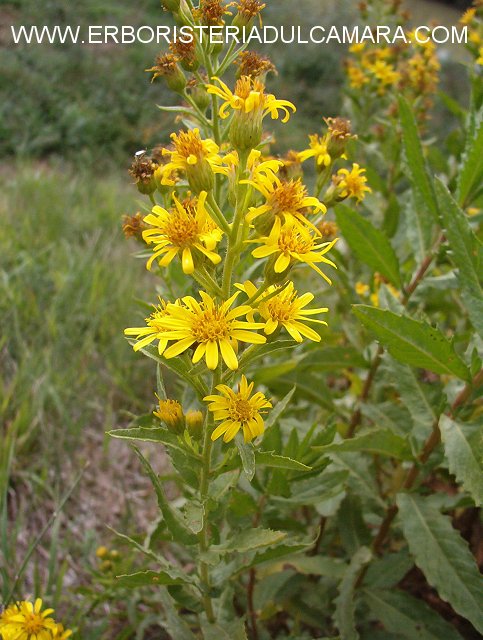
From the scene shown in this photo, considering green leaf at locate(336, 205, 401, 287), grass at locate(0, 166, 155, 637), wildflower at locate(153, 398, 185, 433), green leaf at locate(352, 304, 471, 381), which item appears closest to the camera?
wildflower at locate(153, 398, 185, 433)

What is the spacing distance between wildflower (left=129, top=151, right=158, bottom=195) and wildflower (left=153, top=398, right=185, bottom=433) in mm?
541

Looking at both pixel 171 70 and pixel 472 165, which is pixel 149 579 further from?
pixel 472 165

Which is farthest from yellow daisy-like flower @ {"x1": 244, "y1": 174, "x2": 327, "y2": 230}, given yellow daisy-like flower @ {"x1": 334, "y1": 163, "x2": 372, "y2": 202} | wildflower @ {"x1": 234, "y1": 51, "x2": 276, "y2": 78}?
yellow daisy-like flower @ {"x1": 334, "y1": 163, "x2": 372, "y2": 202}

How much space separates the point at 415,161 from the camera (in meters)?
1.72

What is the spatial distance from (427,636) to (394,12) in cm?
302

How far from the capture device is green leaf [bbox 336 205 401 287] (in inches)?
67.6

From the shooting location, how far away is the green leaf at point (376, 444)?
1.47 metres

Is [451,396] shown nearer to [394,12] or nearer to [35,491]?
[35,491]

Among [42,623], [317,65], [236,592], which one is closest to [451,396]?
[236,592]

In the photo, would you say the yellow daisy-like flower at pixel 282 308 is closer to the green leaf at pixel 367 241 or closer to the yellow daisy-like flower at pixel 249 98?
the yellow daisy-like flower at pixel 249 98

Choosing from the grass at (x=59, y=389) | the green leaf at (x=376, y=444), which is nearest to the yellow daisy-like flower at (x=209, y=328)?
the green leaf at (x=376, y=444)

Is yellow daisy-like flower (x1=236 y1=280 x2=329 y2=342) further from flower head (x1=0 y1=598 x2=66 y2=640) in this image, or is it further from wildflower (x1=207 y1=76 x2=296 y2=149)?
flower head (x1=0 y1=598 x2=66 y2=640)

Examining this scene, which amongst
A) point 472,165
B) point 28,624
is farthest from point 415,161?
point 28,624

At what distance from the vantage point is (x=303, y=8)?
11359mm
